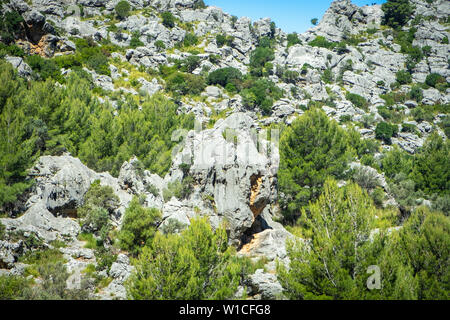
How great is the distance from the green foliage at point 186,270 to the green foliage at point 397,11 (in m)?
118

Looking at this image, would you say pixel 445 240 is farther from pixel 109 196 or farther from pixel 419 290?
pixel 109 196

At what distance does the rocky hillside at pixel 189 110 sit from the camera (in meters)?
19.3

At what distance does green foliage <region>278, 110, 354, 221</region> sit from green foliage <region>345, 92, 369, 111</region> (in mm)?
45328

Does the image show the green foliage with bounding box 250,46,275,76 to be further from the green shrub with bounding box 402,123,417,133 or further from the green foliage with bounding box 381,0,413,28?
the green foliage with bounding box 381,0,413,28

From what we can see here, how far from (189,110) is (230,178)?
3699 cm

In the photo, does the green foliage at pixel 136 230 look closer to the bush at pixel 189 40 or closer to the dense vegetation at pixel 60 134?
the dense vegetation at pixel 60 134

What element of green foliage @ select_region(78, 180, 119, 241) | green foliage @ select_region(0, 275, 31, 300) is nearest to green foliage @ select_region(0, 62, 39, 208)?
green foliage @ select_region(78, 180, 119, 241)

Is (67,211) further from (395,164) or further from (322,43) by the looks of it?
(322,43)

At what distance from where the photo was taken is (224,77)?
71.6m

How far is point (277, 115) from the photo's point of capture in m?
64.5

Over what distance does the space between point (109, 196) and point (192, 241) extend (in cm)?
1089

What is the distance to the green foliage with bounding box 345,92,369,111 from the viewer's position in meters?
71.6

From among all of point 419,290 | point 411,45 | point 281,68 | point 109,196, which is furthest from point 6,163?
point 411,45

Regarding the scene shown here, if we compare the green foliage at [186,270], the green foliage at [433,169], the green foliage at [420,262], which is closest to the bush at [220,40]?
the green foliage at [433,169]
